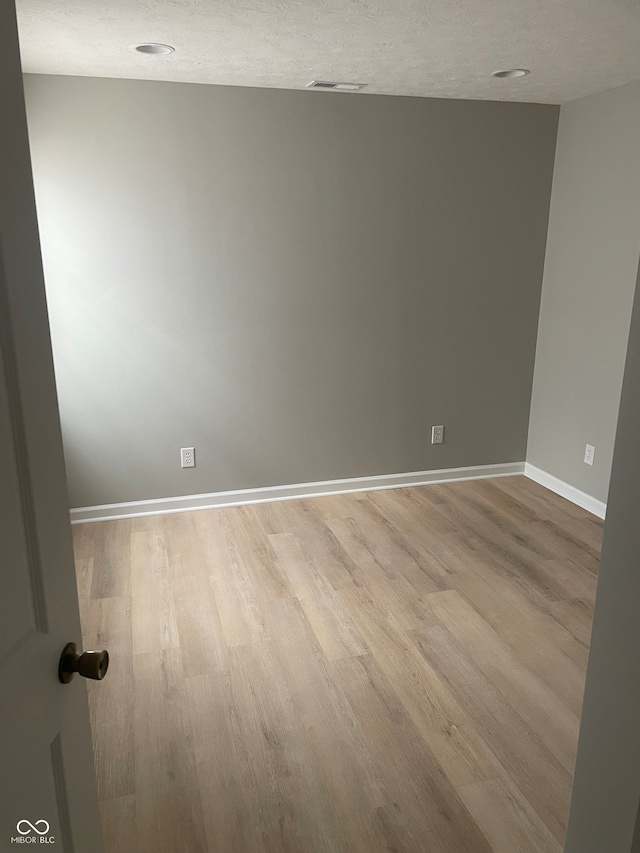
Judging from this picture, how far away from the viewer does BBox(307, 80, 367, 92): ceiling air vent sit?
10.7ft

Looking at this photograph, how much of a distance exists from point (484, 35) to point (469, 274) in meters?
1.64

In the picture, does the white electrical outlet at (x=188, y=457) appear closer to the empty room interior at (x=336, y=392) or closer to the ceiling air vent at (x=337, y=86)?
the empty room interior at (x=336, y=392)

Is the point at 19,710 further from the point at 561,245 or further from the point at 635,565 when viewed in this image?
the point at 561,245

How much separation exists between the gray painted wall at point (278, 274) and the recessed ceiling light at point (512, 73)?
62 cm

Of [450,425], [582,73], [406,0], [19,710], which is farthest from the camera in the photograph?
[450,425]

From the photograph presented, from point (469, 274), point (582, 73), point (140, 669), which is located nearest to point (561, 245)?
point (469, 274)

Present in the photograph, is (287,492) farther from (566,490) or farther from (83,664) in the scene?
(83,664)

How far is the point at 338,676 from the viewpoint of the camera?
7.88ft

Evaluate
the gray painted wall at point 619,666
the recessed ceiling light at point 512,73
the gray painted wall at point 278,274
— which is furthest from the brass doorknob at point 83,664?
the recessed ceiling light at point 512,73

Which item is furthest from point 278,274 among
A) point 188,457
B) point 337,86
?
point 188,457

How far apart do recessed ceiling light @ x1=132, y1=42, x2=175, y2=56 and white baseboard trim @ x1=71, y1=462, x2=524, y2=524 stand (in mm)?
2287

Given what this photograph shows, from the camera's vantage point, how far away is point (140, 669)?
2.45 metres

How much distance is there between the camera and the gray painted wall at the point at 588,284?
339cm

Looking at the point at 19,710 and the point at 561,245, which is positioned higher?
the point at 561,245
